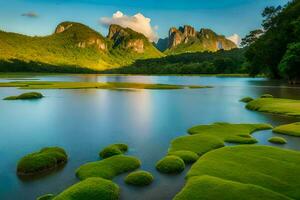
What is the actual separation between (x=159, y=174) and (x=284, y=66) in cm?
9023

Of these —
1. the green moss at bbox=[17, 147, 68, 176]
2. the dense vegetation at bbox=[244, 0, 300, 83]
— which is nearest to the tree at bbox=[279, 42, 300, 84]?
the dense vegetation at bbox=[244, 0, 300, 83]

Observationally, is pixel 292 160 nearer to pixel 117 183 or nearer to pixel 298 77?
pixel 117 183

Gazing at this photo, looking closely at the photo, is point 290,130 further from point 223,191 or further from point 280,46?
point 280,46

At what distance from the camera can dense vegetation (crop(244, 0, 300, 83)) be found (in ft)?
316

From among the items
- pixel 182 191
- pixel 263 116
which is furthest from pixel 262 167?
pixel 263 116

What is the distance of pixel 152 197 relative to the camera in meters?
15.3

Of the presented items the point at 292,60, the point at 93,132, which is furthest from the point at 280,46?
the point at 93,132

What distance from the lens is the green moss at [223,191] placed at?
13.7 metres

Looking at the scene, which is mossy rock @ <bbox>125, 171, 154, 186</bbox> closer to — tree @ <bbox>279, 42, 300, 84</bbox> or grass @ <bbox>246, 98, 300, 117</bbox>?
grass @ <bbox>246, 98, 300, 117</bbox>

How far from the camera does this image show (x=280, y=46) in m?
114

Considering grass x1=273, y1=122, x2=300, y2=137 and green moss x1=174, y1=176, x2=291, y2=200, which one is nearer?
green moss x1=174, y1=176, x2=291, y2=200

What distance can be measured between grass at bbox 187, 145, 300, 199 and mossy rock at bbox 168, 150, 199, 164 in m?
1.00

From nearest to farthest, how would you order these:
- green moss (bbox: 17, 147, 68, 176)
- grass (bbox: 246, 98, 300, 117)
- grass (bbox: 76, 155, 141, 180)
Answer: grass (bbox: 76, 155, 141, 180) → green moss (bbox: 17, 147, 68, 176) → grass (bbox: 246, 98, 300, 117)

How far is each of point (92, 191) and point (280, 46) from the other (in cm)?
11487
